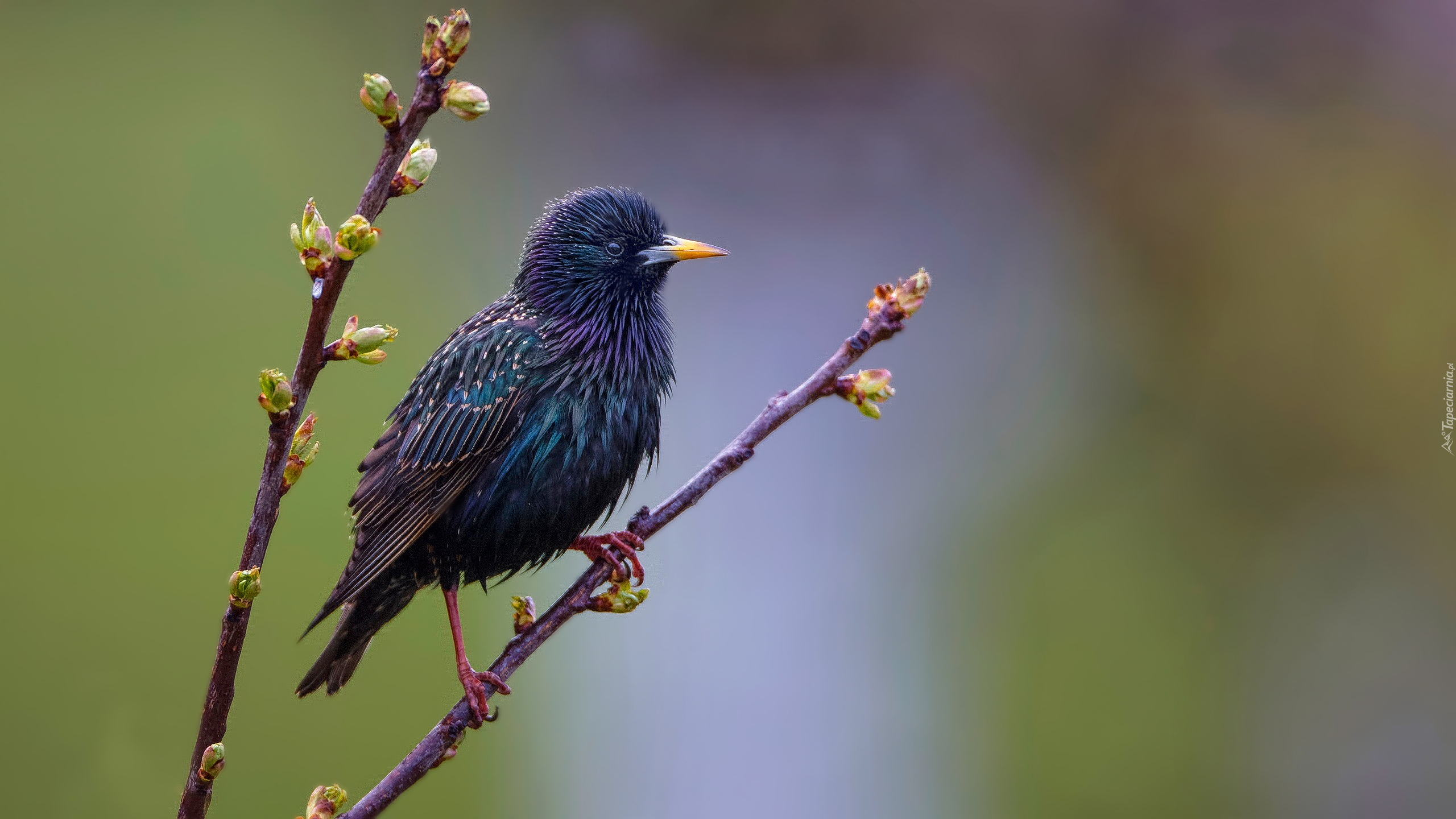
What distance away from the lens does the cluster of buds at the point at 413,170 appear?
118 centimetres

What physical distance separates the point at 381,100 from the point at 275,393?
315 mm

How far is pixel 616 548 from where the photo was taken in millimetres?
1999

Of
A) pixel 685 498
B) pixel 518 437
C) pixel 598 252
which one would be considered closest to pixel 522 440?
pixel 518 437

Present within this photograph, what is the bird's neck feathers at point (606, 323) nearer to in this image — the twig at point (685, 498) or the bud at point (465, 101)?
the twig at point (685, 498)

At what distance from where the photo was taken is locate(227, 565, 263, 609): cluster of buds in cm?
116

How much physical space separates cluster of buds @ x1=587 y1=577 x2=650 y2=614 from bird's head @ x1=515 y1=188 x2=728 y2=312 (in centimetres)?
62

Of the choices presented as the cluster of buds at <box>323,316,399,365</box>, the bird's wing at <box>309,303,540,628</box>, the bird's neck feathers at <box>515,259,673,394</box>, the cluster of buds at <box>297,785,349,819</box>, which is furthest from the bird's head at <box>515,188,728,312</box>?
the cluster of buds at <box>297,785,349,819</box>

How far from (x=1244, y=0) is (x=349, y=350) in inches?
168

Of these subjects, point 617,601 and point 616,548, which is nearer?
point 617,601

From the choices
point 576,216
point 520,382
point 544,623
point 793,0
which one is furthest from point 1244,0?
point 544,623

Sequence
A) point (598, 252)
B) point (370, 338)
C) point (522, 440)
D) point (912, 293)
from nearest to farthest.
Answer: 1. point (370, 338)
2. point (912, 293)
3. point (522, 440)
4. point (598, 252)

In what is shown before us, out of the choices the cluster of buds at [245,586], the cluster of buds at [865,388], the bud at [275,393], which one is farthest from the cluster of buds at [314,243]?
the cluster of buds at [865,388]

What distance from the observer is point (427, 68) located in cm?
113

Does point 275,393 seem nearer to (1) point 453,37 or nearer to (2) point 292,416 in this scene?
(2) point 292,416
